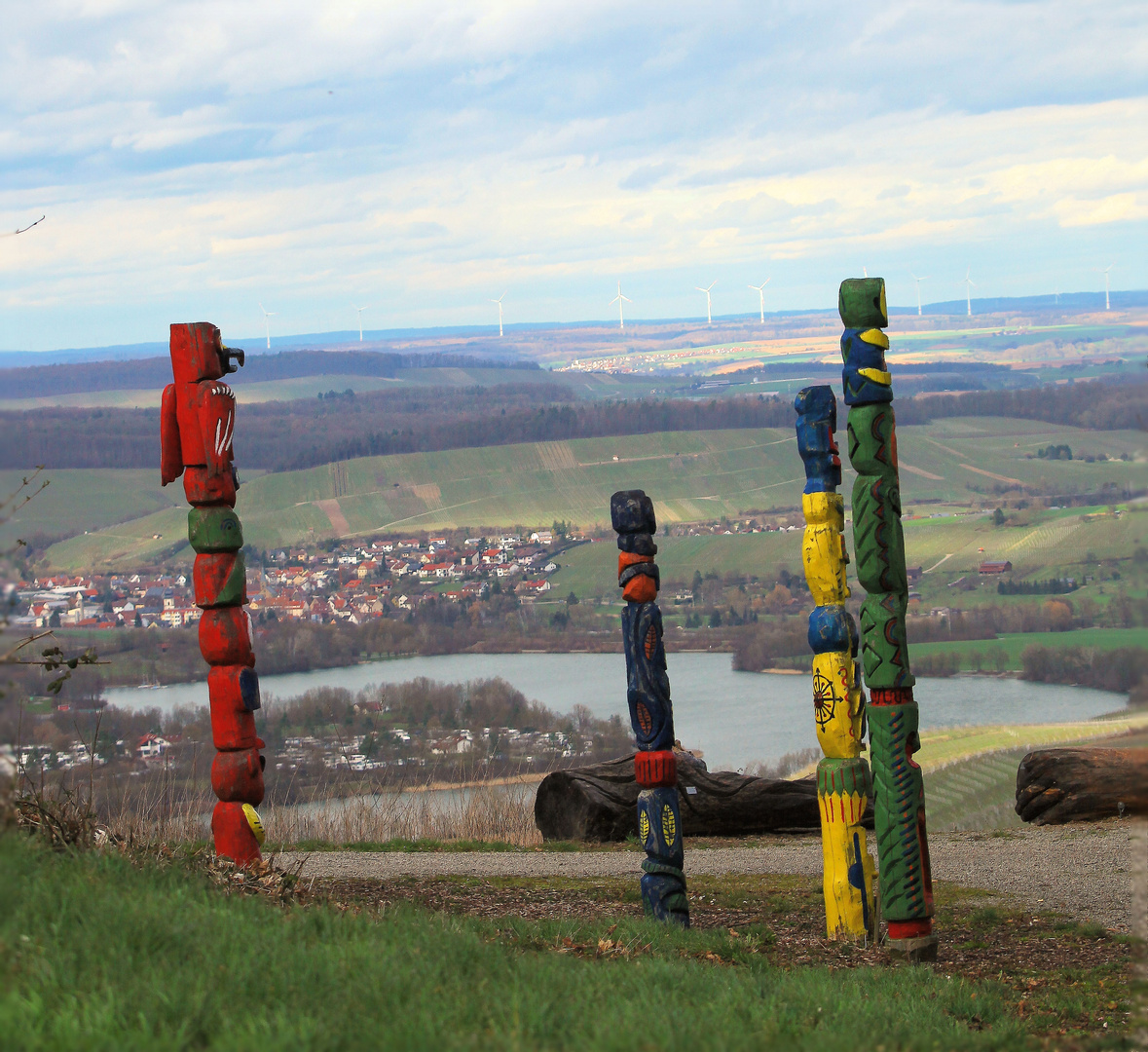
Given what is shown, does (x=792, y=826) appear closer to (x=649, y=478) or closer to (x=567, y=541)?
(x=567, y=541)

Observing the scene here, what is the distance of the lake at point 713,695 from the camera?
5219cm

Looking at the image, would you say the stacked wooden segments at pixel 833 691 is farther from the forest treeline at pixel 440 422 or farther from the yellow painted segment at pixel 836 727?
the forest treeline at pixel 440 422

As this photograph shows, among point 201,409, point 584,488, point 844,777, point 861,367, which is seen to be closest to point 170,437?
point 201,409

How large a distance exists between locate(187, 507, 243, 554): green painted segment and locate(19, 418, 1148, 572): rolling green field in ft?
288

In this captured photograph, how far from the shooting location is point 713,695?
6375 cm

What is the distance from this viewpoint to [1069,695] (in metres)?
58.5

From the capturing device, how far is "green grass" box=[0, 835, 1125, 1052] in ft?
15.7

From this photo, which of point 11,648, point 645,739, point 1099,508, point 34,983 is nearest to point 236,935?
point 34,983

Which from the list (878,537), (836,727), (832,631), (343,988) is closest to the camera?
(343,988)

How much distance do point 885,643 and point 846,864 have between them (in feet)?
6.88

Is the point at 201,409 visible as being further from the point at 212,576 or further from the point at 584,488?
the point at 584,488

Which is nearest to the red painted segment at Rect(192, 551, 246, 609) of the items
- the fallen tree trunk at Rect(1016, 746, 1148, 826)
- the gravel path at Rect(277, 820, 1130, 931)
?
the gravel path at Rect(277, 820, 1130, 931)

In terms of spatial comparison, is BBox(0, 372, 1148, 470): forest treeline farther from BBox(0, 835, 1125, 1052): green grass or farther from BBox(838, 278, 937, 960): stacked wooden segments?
BBox(0, 835, 1125, 1052): green grass

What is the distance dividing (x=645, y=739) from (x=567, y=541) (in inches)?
3978
